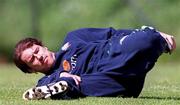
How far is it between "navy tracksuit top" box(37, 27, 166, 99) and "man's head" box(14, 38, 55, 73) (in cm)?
9

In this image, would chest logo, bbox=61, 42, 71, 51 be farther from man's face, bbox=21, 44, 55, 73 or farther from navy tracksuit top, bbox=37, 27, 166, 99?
man's face, bbox=21, 44, 55, 73

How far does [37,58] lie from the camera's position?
8.66m

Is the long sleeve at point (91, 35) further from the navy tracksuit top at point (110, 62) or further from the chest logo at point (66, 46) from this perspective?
the chest logo at point (66, 46)

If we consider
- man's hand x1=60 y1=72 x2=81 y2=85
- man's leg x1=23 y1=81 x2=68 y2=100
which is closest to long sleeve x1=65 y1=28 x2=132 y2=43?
man's hand x1=60 y1=72 x2=81 y2=85

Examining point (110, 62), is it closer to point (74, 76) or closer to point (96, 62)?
point (96, 62)

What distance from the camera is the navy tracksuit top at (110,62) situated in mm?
8273

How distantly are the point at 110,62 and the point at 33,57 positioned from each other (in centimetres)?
85

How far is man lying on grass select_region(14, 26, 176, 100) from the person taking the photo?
27.1 ft

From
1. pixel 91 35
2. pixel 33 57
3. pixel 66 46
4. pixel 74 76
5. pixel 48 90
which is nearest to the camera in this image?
pixel 48 90

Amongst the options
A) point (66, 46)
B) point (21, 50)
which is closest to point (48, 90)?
point (21, 50)

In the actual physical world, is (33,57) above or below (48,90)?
above

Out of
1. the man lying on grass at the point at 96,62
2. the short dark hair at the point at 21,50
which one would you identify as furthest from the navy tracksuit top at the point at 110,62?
the short dark hair at the point at 21,50

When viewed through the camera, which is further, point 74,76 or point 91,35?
point 91,35

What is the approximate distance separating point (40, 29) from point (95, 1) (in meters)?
2.16
